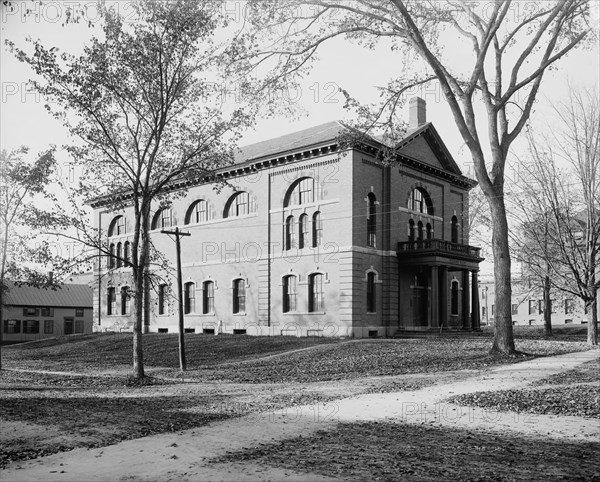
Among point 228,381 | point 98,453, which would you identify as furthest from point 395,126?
point 98,453

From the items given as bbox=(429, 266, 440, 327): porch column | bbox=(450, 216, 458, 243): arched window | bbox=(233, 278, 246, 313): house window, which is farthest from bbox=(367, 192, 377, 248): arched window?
bbox=(233, 278, 246, 313): house window

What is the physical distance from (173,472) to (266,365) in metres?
15.7

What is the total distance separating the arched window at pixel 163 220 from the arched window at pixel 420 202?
17.3m

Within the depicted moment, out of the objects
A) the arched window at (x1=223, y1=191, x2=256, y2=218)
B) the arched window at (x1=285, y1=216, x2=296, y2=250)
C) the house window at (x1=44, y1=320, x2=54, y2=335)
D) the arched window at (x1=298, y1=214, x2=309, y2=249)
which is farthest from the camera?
the house window at (x1=44, y1=320, x2=54, y2=335)

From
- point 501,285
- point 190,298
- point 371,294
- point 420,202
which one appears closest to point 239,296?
point 190,298

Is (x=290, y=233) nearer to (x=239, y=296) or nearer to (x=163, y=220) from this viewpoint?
(x=239, y=296)

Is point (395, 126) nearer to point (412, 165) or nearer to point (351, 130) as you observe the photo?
point (351, 130)

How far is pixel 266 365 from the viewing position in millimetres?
22250

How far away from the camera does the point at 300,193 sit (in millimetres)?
36219

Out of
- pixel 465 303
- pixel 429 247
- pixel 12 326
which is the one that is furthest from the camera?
pixel 12 326

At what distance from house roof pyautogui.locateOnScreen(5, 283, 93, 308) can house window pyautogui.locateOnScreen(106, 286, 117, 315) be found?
1252 centimetres

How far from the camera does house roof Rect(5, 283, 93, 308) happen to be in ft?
203

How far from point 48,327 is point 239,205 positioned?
34.7 m

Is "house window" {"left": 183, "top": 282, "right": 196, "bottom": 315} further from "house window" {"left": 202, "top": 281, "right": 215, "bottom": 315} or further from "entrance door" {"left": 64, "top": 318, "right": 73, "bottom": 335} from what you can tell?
"entrance door" {"left": 64, "top": 318, "right": 73, "bottom": 335}
